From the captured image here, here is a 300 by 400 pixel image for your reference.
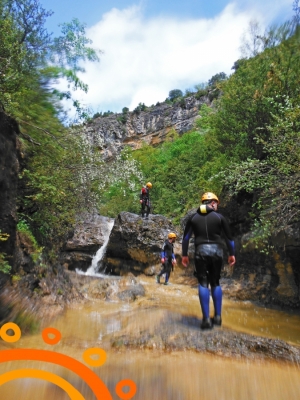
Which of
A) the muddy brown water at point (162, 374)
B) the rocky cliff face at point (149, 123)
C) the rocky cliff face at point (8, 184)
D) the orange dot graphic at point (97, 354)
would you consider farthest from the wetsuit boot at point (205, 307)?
the rocky cliff face at point (149, 123)

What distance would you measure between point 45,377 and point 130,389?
658mm

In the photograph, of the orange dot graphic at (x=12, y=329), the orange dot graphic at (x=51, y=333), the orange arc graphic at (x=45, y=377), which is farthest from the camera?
the orange dot graphic at (x=51, y=333)

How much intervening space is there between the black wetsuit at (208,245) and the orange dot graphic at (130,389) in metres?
1.96

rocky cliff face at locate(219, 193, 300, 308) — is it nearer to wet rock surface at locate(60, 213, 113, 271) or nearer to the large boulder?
the large boulder

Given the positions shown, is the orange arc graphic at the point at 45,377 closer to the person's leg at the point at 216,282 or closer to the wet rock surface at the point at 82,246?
the person's leg at the point at 216,282

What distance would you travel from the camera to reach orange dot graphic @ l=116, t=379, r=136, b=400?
2.19 meters

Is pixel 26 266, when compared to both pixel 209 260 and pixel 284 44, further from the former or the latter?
pixel 284 44

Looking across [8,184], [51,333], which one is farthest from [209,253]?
[8,184]

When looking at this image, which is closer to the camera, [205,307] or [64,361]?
[64,361]

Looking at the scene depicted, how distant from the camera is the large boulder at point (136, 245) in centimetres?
1376

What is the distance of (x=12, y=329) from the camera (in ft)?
12.1

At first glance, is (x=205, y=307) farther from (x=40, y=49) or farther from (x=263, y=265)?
(x=40, y=49)

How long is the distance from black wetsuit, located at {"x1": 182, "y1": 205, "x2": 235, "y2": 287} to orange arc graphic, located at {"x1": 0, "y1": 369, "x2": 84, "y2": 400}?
2.27 metres

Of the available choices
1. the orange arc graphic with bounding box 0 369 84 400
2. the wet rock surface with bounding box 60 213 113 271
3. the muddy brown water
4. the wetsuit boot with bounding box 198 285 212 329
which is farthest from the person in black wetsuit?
the wet rock surface with bounding box 60 213 113 271
